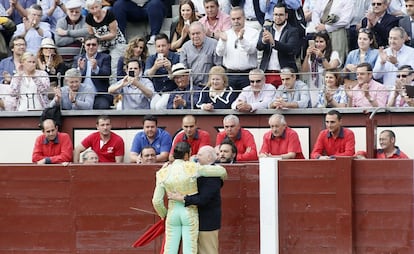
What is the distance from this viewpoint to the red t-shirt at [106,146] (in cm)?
1664

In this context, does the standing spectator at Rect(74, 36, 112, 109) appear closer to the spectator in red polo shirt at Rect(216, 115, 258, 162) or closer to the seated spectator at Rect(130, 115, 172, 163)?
the seated spectator at Rect(130, 115, 172, 163)

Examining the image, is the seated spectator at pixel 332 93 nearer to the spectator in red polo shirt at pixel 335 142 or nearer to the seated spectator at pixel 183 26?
the spectator in red polo shirt at pixel 335 142

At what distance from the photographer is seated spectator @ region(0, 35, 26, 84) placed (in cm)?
1789

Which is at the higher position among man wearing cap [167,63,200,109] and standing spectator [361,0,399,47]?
standing spectator [361,0,399,47]

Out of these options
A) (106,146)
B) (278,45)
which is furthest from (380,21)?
(106,146)

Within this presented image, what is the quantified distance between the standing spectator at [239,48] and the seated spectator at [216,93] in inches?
9.8

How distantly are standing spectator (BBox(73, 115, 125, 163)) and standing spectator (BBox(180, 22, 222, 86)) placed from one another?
1.21 meters

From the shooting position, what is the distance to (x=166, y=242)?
48.0 feet

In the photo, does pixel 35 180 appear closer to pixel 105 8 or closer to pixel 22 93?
pixel 22 93

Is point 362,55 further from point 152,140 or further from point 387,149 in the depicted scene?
point 152,140

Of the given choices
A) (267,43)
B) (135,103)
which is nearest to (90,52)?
(135,103)

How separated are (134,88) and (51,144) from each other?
4.12ft

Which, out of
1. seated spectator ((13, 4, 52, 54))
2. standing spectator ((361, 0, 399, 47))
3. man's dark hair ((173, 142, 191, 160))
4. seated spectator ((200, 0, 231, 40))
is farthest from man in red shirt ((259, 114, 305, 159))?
seated spectator ((13, 4, 52, 54))

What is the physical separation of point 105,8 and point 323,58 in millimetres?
2988
